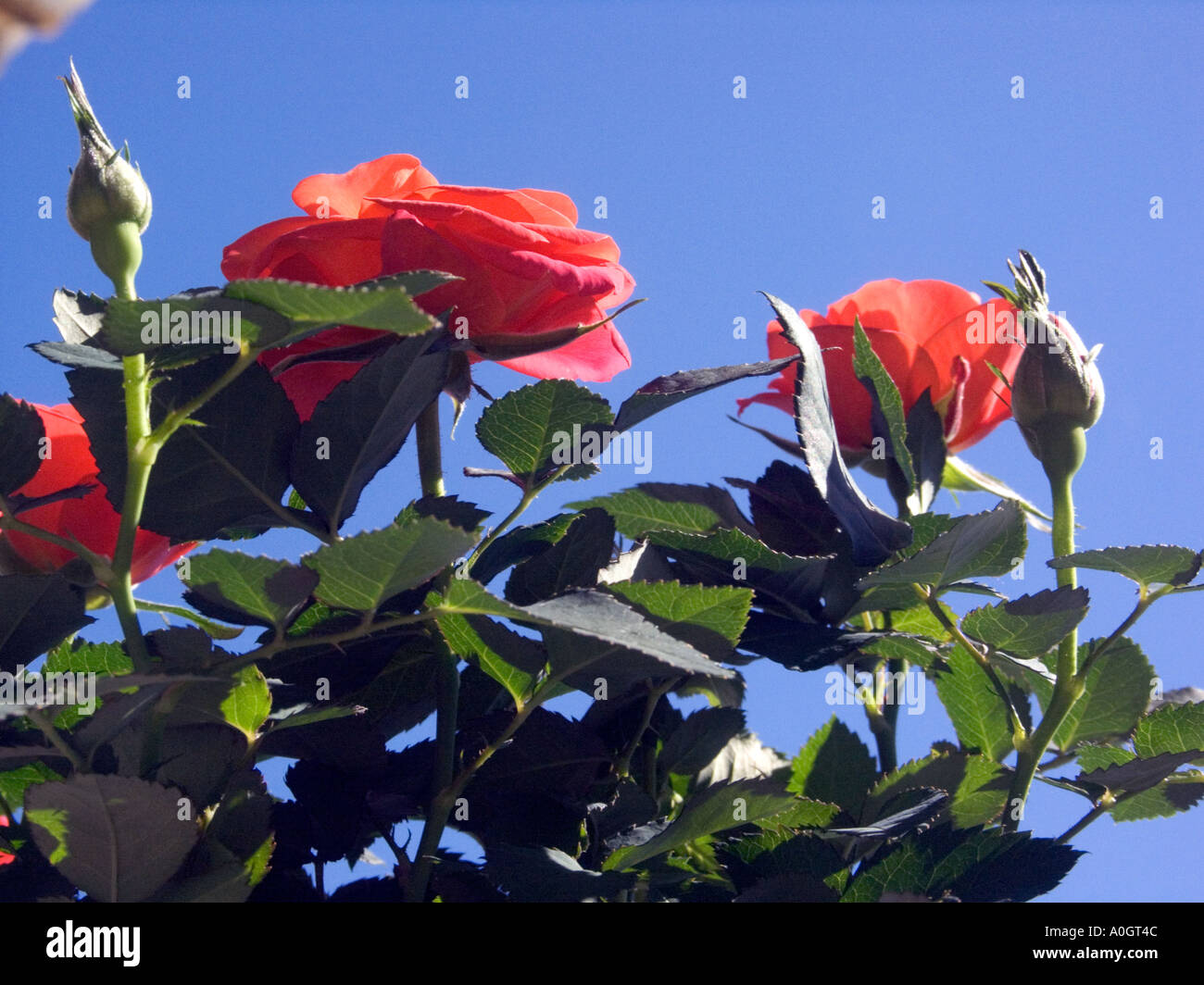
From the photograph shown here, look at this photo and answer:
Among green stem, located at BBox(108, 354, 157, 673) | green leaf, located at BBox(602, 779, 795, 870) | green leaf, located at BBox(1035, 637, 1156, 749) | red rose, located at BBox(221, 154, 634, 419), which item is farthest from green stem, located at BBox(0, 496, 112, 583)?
green leaf, located at BBox(1035, 637, 1156, 749)

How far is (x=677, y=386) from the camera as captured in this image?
47 centimetres

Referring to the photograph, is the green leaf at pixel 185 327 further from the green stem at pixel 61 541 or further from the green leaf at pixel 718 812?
the green leaf at pixel 718 812

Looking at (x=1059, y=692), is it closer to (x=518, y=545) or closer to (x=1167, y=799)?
(x=1167, y=799)

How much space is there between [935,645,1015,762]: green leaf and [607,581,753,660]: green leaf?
0.61 ft

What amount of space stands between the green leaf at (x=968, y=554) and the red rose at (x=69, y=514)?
32cm

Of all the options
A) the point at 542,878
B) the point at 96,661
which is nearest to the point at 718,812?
the point at 542,878

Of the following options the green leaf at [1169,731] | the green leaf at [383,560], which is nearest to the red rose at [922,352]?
the green leaf at [1169,731]

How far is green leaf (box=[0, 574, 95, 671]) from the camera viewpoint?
44cm

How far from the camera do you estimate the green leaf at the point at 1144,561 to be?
482mm

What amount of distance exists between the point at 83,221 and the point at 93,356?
0.22 ft

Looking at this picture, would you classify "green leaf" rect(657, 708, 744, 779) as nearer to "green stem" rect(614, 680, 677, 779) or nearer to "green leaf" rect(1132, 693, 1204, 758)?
"green stem" rect(614, 680, 677, 779)

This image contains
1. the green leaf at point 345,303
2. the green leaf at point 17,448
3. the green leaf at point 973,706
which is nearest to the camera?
the green leaf at point 345,303

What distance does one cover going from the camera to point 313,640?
0.42 meters
